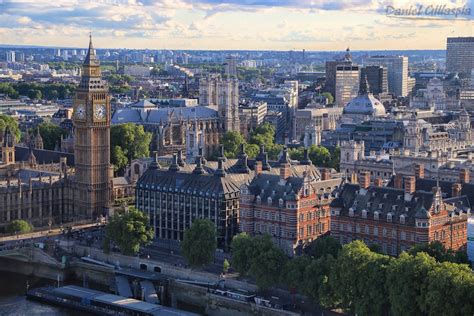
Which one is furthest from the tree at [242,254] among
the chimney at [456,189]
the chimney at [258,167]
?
the chimney at [456,189]

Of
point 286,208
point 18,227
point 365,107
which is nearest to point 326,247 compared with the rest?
point 286,208

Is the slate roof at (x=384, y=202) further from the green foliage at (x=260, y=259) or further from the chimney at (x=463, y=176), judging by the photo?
the chimney at (x=463, y=176)

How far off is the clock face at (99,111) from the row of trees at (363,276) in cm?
3740

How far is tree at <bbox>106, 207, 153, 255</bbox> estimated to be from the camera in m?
92.9

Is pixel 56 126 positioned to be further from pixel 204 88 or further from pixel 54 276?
pixel 54 276

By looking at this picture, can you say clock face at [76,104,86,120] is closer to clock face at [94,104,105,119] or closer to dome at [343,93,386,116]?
clock face at [94,104,105,119]

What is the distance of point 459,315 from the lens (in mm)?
64438

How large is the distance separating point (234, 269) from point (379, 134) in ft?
231

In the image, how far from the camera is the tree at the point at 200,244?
285 feet

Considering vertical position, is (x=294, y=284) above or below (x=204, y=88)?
below

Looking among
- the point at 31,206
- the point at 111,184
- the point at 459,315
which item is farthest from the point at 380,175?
the point at 459,315

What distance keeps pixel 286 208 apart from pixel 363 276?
17750 mm

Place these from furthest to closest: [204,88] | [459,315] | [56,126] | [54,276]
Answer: [204,88], [56,126], [54,276], [459,315]

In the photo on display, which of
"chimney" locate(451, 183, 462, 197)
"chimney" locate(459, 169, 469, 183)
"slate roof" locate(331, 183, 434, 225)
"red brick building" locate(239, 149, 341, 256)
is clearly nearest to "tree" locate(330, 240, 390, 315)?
"slate roof" locate(331, 183, 434, 225)
